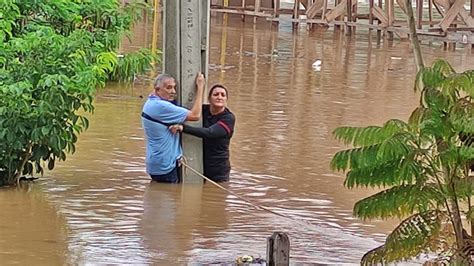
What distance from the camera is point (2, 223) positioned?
31.2 ft

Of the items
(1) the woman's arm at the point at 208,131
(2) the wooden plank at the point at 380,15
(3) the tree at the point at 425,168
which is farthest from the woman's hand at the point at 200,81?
(2) the wooden plank at the point at 380,15

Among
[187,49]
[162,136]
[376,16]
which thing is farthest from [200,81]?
[376,16]

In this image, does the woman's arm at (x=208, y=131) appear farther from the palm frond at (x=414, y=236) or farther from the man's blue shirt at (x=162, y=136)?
the palm frond at (x=414, y=236)

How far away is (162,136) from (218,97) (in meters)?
0.72

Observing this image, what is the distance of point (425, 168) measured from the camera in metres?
6.69

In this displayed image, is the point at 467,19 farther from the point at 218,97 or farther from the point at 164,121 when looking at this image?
the point at 164,121

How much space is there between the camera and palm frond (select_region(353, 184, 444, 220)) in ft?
22.1

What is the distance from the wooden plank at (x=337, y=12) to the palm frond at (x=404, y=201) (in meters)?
27.8

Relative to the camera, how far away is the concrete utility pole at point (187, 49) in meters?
11.5

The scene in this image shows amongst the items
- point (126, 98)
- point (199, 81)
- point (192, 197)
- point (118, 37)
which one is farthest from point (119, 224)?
point (126, 98)

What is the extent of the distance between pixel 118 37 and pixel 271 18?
2137 centimetres

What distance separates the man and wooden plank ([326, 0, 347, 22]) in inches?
912

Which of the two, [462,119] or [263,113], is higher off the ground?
[462,119]

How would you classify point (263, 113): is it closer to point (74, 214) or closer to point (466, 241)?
point (74, 214)
